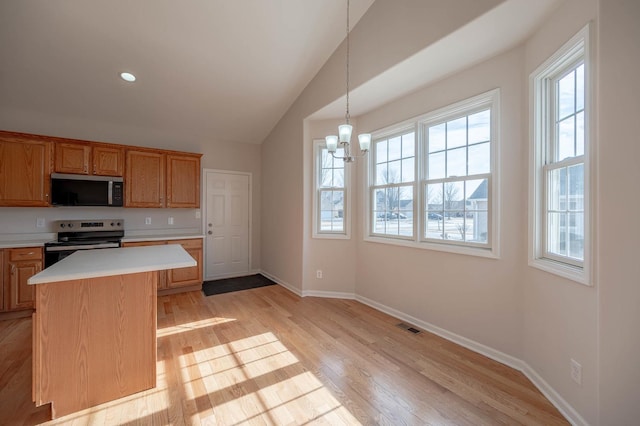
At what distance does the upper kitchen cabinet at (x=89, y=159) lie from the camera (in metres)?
3.54

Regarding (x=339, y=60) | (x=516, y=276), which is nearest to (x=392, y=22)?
(x=339, y=60)

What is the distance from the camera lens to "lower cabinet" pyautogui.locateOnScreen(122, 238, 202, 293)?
13.1ft

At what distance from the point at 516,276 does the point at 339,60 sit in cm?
308

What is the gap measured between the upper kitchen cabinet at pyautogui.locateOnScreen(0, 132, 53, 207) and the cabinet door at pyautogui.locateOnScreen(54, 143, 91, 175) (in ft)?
0.28

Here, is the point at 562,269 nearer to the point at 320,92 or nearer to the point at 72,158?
the point at 320,92

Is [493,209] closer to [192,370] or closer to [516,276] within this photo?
[516,276]

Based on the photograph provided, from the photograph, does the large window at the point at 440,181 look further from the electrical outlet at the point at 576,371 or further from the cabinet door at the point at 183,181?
the cabinet door at the point at 183,181

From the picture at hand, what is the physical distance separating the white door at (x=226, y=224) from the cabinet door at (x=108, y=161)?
51.3 inches

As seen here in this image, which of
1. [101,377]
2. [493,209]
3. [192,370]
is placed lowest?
[192,370]

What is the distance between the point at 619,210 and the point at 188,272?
185 inches

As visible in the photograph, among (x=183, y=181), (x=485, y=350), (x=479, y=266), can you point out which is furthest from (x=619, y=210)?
(x=183, y=181)

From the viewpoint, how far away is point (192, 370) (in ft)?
7.13

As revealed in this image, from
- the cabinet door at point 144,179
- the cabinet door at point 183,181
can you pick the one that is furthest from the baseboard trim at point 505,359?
the cabinet door at point 144,179

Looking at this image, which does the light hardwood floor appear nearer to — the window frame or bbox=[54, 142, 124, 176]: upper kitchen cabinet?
the window frame
